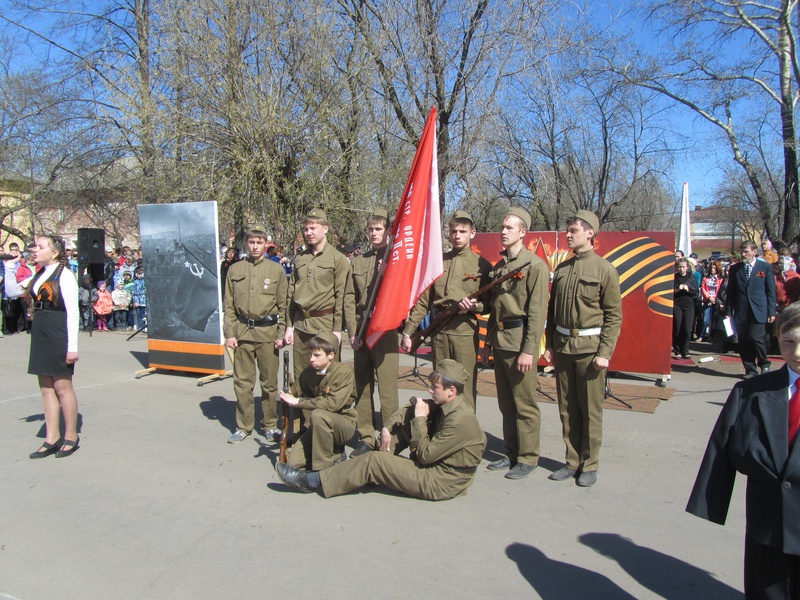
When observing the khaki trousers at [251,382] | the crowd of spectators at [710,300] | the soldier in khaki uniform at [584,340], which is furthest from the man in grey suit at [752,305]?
the khaki trousers at [251,382]

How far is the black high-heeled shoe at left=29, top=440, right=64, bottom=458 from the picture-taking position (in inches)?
212

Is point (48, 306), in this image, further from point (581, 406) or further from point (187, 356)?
point (581, 406)

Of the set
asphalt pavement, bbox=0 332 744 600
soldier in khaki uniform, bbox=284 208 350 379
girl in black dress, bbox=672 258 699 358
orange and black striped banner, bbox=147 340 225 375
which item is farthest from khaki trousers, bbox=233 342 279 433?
girl in black dress, bbox=672 258 699 358

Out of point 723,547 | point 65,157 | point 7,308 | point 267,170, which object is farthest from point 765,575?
point 65,157

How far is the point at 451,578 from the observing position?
337 centimetres

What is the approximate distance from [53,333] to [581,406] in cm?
436

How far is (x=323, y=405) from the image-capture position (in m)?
4.98

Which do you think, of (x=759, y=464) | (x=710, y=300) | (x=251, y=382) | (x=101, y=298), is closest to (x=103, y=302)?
(x=101, y=298)

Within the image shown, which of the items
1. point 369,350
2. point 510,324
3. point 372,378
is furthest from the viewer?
point 372,378

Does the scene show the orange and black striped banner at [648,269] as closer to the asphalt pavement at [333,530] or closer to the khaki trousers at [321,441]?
the asphalt pavement at [333,530]

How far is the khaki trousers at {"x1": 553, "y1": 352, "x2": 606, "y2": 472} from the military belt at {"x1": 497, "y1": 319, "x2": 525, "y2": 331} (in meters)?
0.37

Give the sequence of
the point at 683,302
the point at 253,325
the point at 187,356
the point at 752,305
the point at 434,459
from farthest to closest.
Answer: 1. the point at 683,302
2. the point at 187,356
3. the point at 752,305
4. the point at 253,325
5. the point at 434,459

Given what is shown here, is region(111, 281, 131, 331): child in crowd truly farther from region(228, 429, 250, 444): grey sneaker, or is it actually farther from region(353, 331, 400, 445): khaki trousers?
region(353, 331, 400, 445): khaki trousers

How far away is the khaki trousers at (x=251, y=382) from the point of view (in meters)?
5.97
